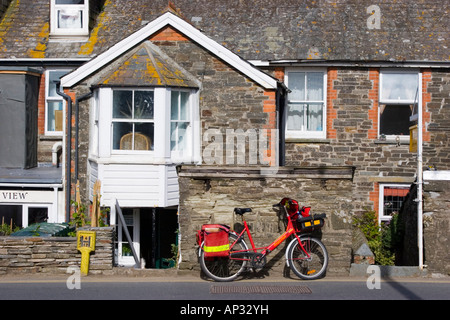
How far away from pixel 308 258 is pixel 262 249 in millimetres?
817

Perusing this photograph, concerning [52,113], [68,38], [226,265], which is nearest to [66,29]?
[68,38]

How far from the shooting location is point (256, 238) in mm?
12164

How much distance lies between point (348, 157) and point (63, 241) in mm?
9547

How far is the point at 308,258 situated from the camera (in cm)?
1180

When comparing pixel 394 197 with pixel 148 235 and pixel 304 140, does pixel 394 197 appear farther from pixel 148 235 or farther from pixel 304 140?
pixel 148 235

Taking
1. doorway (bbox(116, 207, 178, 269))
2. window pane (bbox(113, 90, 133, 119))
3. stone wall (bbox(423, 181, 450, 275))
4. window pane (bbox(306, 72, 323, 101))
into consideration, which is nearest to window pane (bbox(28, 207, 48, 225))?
doorway (bbox(116, 207, 178, 269))

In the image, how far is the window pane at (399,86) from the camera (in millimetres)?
19562

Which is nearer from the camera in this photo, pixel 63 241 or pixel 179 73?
pixel 63 241

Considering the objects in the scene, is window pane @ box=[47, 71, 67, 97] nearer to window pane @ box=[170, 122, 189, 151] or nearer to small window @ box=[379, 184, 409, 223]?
window pane @ box=[170, 122, 189, 151]

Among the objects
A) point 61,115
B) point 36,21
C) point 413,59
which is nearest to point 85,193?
point 61,115

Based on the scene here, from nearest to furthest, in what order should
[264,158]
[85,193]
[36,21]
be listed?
[264,158], [85,193], [36,21]

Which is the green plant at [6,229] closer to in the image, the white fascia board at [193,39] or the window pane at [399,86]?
the white fascia board at [193,39]

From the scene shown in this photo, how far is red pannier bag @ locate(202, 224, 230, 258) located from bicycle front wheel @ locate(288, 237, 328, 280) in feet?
3.81
